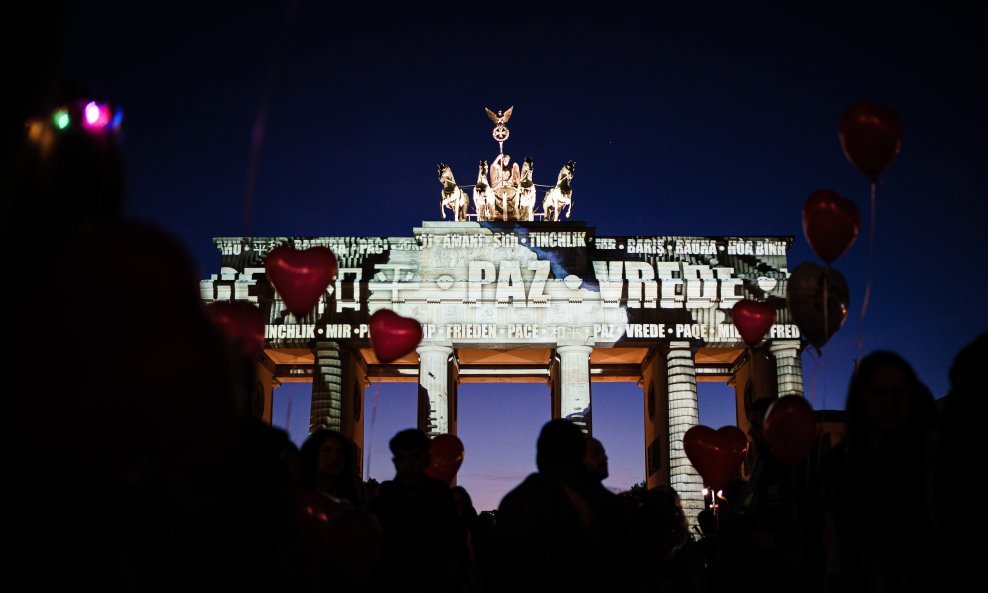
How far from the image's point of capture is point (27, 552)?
3203 millimetres

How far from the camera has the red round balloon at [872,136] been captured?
11.0 meters

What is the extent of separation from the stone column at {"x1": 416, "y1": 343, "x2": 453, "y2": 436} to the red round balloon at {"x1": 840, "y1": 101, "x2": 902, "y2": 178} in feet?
88.5

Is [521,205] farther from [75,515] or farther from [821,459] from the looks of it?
[75,515]

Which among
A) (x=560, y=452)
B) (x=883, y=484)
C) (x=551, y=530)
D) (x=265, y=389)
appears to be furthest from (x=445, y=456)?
(x=265, y=389)

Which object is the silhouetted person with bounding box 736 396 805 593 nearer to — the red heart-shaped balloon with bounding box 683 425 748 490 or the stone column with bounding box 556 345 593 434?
the red heart-shaped balloon with bounding box 683 425 748 490

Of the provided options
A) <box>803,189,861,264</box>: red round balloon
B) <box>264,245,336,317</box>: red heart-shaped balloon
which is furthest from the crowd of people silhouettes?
<box>264,245,336,317</box>: red heart-shaped balloon

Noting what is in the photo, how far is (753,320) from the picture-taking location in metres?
19.4

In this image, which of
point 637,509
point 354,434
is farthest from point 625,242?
point 637,509

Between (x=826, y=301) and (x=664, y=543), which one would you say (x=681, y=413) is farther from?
(x=664, y=543)

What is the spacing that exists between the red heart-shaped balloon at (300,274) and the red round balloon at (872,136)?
8.87 metres

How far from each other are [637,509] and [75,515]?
670cm

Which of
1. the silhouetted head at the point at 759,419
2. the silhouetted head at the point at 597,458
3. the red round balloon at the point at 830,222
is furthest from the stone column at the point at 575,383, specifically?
the silhouetted head at the point at 597,458

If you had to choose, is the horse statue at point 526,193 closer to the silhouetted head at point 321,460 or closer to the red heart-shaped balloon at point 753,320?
the red heart-shaped balloon at point 753,320

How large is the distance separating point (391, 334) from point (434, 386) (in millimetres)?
18948
